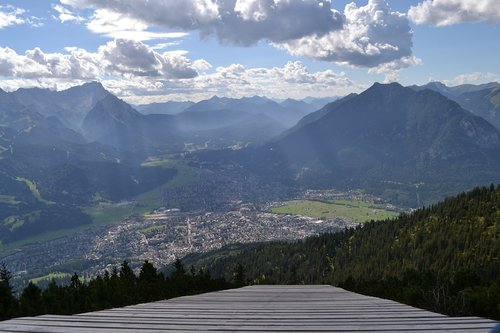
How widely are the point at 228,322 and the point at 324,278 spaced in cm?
16792

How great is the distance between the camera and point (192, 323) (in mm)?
7191

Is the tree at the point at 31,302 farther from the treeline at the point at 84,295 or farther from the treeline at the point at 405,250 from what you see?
the treeline at the point at 405,250

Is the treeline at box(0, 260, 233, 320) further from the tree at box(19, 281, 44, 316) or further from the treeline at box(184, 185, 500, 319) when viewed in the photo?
the treeline at box(184, 185, 500, 319)

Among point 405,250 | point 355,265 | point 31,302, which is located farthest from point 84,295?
point 405,250

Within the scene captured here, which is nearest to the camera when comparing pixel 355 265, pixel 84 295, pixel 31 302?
pixel 31 302

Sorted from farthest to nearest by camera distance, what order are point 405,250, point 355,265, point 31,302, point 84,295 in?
1. point 355,265
2. point 405,250
3. point 84,295
4. point 31,302

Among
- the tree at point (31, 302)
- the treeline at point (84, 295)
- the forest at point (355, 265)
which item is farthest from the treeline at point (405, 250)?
the tree at point (31, 302)

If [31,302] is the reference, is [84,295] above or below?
below

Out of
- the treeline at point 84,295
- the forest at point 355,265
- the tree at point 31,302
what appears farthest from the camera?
the forest at point 355,265

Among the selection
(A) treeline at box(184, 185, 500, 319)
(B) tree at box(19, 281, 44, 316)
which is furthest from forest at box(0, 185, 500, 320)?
(A) treeline at box(184, 185, 500, 319)

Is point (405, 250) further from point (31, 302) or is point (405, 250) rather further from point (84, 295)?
point (31, 302)

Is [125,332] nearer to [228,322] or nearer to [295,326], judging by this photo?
[228,322]

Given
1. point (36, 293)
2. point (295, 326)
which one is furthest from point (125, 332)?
point (36, 293)

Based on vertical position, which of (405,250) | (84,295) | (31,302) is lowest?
(405,250)
